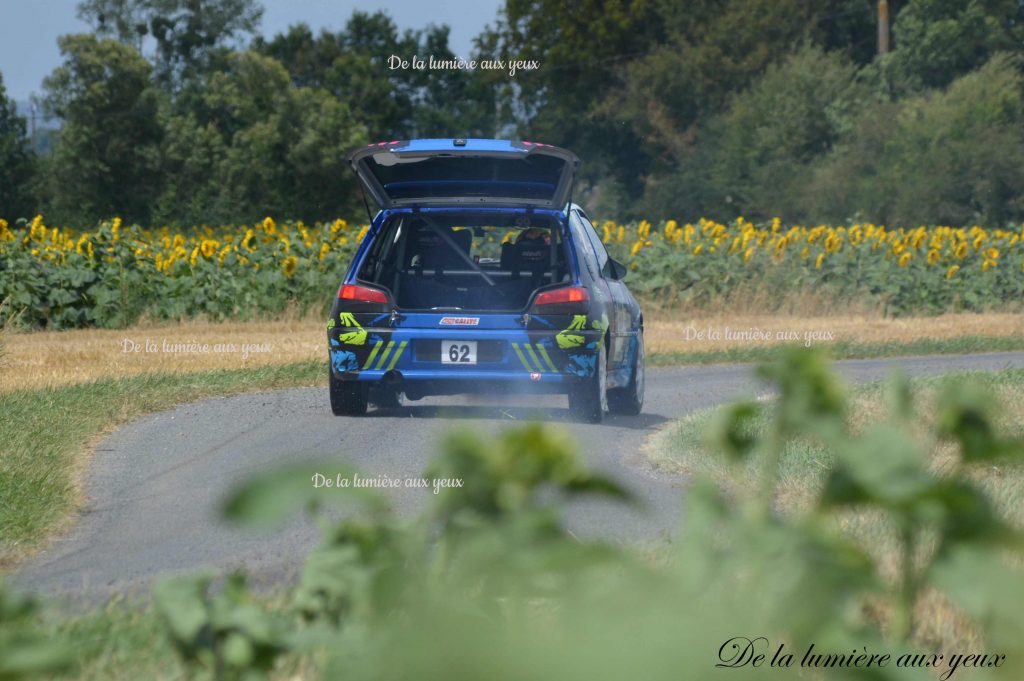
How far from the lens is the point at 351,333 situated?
31.7ft

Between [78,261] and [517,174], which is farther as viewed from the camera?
[78,261]

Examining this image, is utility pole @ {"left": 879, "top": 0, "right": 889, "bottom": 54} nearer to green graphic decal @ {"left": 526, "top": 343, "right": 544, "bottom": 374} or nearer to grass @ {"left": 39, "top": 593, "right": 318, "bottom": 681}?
green graphic decal @ {"left": 526, "top": 343, "right": 544, "bottom": 374}

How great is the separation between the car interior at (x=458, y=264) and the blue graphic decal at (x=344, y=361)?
1.95 feet

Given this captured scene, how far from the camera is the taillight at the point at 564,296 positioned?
9.55m

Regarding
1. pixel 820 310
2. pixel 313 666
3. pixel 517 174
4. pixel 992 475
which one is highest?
pixel 517 174

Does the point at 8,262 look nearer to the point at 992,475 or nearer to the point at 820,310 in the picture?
the point at 820,310

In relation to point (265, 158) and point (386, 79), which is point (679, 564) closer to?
point (265, 158)

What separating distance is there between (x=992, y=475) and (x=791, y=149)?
4685 centimetres

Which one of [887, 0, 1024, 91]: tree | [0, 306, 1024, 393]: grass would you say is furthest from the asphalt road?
[887, 0, 1024, 91]: tree

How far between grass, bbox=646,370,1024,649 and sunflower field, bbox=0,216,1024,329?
9.73 meters

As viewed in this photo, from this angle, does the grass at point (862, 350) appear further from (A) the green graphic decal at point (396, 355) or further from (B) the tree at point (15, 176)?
(B) the tree at point (15, 176)

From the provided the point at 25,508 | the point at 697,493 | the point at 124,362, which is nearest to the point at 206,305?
the point at 124,362

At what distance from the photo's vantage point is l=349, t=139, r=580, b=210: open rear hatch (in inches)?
381

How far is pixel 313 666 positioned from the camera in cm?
328
